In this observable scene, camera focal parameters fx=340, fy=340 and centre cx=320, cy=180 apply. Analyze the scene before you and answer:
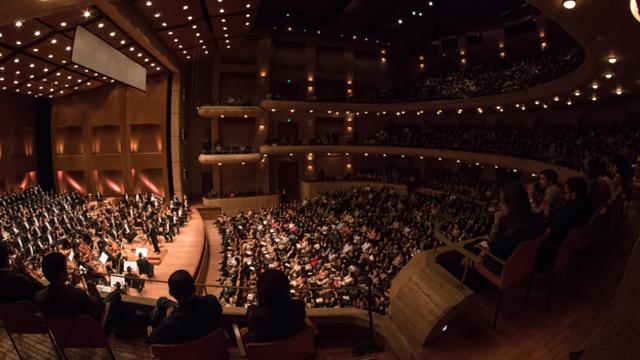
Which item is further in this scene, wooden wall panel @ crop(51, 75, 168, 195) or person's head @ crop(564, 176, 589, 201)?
wooden wall panel @ crop(51, 75, 168, 195)

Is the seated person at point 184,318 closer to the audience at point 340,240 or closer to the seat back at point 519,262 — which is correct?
the audience at point 340,240

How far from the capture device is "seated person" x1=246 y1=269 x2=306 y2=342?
8.07 feet

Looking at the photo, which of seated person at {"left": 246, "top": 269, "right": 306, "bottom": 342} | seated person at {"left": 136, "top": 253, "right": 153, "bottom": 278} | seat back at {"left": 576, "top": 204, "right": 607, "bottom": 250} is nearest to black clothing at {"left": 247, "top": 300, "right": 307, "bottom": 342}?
seated person at {"left": 246, "top": 269, "right": 306, "bottom": 342}

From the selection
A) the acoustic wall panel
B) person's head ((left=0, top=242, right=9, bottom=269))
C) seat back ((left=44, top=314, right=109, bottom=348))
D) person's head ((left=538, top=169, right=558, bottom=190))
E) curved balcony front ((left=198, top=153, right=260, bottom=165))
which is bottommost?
seat back ((left=44, top=314, right=109, bottom=348))

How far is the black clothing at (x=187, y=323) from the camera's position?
8.31 ft

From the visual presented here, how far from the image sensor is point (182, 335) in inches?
101

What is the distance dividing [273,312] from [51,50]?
14.8 metres

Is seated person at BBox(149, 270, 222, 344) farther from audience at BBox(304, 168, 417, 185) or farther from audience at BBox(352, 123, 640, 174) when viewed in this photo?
audience at BBox(304, 168, 417, 185)

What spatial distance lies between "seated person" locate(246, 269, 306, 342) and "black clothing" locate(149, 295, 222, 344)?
1.20 feet

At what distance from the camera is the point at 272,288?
245cm

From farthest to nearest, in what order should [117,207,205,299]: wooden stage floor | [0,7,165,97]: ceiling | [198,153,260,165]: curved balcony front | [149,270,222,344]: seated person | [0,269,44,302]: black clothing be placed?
[198,153,260,165]: curved balcony front, [0,7,165,97]: ceiling, [117,207,205,299]: wooden stage floor, [0,269,44,302]: black clothing, [149,270,222,344]: seated person

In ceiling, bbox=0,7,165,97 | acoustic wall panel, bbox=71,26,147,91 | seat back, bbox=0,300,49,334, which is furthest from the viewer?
ceiling, bbox=0,7,165,97

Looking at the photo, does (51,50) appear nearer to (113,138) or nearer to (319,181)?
(113,138)

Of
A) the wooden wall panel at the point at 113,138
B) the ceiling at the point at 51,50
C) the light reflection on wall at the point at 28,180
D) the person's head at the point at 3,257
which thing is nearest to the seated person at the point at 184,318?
the person's head at the point at 3,257
